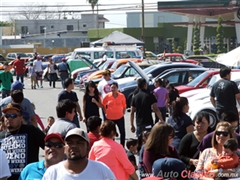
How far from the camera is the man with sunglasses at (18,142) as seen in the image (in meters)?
6.88

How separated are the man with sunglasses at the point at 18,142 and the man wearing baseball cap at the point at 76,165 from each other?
191cm

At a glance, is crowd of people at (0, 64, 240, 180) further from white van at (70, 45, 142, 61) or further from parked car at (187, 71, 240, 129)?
white van at (70, 45, 142, 61)

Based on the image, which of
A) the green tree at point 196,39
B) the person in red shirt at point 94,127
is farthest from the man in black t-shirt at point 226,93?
the green tree at point 196,39

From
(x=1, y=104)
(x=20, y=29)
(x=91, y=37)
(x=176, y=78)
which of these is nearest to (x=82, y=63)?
(x=176, y=78)

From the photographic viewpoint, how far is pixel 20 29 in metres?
115

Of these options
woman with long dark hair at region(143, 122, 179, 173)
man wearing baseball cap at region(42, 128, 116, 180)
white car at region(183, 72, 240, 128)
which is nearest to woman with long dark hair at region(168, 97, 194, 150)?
woman with long dark hair at region(143, 122, 179, 173)

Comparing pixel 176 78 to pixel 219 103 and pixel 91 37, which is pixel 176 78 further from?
pixel 91 37

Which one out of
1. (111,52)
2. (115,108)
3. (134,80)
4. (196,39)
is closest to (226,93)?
(115,108)

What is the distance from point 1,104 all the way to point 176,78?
12.6m

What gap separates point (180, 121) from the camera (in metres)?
9.12

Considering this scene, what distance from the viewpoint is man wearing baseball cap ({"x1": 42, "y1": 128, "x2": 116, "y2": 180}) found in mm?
4934

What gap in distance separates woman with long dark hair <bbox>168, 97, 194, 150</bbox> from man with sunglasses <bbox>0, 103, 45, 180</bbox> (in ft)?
7.88

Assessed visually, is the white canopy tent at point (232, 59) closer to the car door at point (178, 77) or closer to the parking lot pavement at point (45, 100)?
the parking lot pavement at point (45, 100)

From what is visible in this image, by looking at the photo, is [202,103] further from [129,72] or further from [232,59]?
[129,72]
